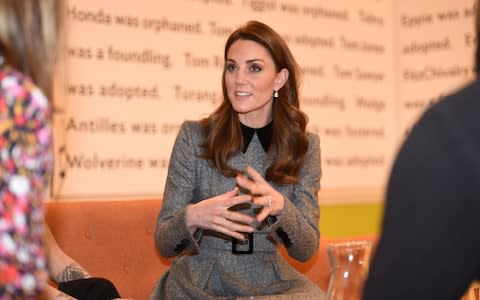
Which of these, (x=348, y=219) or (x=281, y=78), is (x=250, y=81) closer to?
(x=281, y=78)

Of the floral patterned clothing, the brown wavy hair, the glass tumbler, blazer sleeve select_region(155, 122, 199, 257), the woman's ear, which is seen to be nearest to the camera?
the floral patterned clothing

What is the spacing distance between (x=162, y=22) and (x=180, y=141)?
131cm

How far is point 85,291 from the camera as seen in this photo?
2.62m

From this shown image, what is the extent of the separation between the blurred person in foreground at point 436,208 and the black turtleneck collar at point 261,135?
2603mm

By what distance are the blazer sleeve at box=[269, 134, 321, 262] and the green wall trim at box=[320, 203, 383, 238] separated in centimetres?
193

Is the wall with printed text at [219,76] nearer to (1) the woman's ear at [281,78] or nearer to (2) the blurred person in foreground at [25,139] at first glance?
(1) the woman's ear at [281,78]

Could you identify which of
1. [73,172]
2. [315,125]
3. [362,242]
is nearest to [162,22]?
[73,172]

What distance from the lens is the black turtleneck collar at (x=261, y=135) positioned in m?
3.51

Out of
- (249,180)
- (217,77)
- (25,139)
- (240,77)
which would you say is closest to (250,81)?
(240,77)

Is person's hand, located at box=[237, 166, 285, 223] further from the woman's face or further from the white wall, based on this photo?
the white wall

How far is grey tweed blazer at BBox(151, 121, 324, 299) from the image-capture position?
10.5 ft

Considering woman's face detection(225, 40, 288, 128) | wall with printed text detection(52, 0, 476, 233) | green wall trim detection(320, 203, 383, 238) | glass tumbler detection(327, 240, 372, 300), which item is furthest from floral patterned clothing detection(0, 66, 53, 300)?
green wall trim detection(320, 203, 383, 238)

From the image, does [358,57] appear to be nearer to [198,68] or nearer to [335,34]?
[335,34]

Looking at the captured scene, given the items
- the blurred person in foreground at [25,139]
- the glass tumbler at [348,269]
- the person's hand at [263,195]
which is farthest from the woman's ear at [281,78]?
the blurred person in foreground at [25,139]
